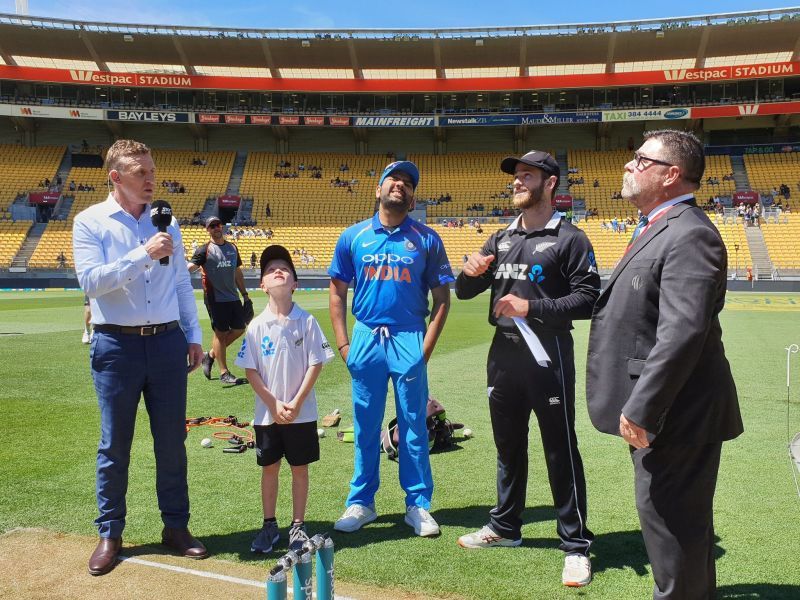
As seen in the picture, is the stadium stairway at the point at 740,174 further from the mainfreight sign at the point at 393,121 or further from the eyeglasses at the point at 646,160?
the eyeglasses at the point at 646,160

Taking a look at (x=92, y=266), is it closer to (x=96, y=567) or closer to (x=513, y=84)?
(x=96, y=567)

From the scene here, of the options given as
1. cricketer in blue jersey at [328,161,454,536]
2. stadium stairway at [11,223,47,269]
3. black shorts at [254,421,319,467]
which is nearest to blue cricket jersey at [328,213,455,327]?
cricketer in blue jersey at [328,161,454,536]

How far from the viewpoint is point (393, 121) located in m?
48.5

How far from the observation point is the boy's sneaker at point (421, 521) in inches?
173

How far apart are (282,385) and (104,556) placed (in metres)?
1.43

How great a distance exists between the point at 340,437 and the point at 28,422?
3.48m

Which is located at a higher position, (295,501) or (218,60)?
(218,60)

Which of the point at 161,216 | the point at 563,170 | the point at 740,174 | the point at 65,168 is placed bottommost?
the point at 161,216

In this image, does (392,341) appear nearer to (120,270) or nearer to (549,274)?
(549,274)

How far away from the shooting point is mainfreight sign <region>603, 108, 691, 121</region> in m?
45.0

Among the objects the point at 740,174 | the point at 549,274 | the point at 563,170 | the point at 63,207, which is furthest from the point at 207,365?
the point at 740,174

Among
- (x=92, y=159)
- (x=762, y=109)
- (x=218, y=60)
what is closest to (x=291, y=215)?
(x=218, y=60)

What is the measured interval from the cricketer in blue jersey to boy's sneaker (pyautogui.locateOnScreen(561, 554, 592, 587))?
3.58 ft

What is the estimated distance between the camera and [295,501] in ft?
13.9
